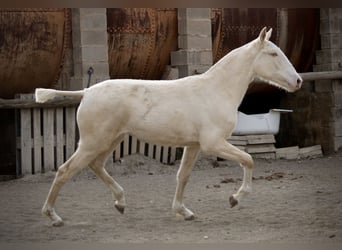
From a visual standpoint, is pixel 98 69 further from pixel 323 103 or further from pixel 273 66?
pixel 323 103

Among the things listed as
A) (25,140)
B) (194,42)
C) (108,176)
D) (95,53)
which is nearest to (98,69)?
(95,53)

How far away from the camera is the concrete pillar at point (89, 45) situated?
7.93m

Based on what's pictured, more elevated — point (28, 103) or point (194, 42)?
point (194, 42)

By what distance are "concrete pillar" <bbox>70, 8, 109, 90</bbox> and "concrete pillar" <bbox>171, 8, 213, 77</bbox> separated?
113 cm

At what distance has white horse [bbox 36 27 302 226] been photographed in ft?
16.2

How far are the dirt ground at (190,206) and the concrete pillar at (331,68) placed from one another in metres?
1.14

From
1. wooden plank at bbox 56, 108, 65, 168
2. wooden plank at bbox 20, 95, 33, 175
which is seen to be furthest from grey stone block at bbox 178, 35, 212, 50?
wooden plank at bbox 20, 95, 33, 175

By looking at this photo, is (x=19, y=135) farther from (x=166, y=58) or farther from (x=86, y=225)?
(x=86, y=225)

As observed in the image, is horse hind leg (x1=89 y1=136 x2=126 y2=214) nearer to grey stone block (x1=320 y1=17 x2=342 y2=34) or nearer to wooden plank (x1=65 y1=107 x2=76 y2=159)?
wooden plank (x1=65 y1=107 x2=76 y2=159)

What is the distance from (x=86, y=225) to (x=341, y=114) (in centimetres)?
591

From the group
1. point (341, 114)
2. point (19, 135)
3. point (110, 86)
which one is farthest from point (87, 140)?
point (341, 114)

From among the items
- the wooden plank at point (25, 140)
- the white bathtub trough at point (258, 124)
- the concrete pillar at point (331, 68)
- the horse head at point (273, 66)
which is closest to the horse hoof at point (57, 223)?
the horse head at point (273, 66)

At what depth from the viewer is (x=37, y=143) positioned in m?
7.82

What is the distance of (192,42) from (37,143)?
2418mm
